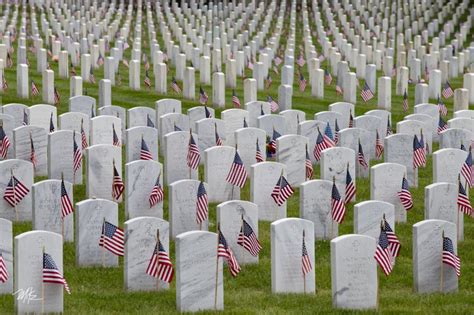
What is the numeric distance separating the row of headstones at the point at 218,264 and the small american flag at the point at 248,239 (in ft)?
2.13

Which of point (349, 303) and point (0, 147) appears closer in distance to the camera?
point (349, 303)

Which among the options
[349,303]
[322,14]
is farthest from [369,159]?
[322,14]

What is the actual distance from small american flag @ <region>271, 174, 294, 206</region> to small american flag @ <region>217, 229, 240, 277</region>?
6.69 feet

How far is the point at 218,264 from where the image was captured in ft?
40.4

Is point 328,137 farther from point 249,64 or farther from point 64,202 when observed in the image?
point 249,64

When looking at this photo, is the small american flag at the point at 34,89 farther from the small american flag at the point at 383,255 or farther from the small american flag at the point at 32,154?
the small american flag at the point at 383,255

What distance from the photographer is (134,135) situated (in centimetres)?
1769

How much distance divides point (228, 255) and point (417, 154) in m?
5.56

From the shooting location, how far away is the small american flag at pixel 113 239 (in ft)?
43.2

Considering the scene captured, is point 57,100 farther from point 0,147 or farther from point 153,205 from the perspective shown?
point 153,205

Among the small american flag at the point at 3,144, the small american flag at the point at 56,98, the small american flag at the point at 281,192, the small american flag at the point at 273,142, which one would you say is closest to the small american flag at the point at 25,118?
the small american flag at the point at 3,144

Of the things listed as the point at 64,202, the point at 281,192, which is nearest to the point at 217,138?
the point at 281,192

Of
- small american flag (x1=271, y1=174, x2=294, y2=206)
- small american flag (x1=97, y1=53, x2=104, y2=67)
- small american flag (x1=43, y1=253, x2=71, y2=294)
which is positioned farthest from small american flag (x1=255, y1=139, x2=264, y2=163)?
small american flag (x1=97, y1=53, x2=104, y2=67)

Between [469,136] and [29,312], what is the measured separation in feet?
27.1
